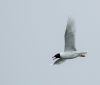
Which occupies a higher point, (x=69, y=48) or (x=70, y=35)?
(x=70, y=35)

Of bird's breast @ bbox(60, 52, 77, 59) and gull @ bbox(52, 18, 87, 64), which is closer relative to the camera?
gull @ bbox(52, 18, 87, 64)

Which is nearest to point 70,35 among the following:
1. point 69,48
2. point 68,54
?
point 69,48

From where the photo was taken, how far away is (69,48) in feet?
323

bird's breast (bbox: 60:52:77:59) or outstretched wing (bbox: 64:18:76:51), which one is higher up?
outstretched wing (bbox: 64:18:76:51)

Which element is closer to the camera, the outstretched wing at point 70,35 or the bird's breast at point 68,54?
the outstretched wing at point 70,35

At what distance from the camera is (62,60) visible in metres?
101

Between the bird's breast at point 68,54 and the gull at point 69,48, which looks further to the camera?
the bird's breast at point 68,54

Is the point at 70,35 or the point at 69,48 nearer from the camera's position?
the point at 70,35

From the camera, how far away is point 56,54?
10050cm

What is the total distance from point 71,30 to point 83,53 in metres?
2.14

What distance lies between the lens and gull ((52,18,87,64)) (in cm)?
9724

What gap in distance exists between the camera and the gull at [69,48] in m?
97.2

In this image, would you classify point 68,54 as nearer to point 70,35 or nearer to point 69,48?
point 69,48

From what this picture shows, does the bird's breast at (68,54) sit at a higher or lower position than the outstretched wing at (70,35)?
lower
